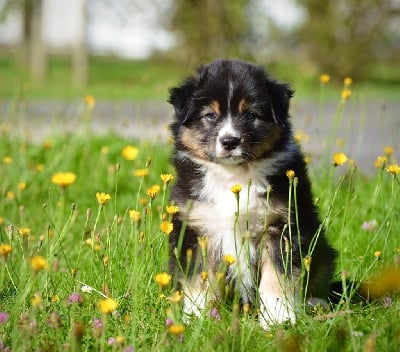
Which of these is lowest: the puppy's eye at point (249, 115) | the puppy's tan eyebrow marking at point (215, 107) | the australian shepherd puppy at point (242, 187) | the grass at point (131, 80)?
the grass at point (131, 80)

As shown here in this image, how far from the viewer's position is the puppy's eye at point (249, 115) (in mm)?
3764

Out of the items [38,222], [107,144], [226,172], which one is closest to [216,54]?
[107,144]

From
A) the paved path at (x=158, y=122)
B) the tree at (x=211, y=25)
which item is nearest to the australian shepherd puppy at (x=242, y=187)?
the paved path at (x=158, y=122)

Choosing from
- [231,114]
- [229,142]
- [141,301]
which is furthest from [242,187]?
[141,301]

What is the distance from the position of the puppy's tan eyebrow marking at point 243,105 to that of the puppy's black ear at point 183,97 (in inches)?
11.3

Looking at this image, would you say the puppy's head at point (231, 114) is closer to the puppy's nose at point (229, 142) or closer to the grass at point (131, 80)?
the puppy's nose at point (229, 142)

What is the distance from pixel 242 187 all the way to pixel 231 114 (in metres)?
0.37

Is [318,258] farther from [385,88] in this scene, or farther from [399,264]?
[385,88]

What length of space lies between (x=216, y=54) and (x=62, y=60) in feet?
35.8

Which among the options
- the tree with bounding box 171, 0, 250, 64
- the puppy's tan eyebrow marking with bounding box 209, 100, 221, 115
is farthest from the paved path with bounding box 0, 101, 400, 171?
the tree with bounding box 171, 0, 250, 64

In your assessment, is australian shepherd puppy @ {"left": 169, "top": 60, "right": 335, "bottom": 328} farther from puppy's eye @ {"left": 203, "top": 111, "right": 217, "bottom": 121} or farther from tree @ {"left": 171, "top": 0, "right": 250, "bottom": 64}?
tree @ {"left": 171, "top": 0, "right": 250, "bottom": 64}

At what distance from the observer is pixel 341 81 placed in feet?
68.4

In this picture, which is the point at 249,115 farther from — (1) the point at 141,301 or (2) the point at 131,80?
(2) the point at 131,80

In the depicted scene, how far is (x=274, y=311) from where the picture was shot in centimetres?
338
